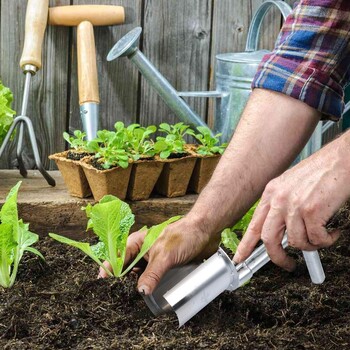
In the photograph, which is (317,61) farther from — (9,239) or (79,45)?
(79,45)

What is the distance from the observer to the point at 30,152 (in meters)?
3.12

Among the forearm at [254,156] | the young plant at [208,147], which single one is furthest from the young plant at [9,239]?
the young plant at [208,147]

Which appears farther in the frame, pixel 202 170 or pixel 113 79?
pixel 113 79

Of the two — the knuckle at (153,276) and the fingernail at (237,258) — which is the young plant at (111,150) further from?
the fingernail at (237,258)

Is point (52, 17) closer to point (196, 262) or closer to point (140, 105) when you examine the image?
point (140, 105)

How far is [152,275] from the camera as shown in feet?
5.73

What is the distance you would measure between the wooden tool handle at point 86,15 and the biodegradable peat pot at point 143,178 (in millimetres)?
695

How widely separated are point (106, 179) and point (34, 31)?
686 mm

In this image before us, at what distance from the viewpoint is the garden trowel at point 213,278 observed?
1.61 m

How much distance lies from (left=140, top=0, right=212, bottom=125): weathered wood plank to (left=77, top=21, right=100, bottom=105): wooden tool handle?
11.6 inches

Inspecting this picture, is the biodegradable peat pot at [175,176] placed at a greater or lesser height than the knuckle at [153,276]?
lesser

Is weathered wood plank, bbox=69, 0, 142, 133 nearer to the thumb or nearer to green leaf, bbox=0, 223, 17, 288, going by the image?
green leaf, bbox=0, 223, 17, 288

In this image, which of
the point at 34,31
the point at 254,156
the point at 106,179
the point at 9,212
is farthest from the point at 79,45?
the point at 254,156

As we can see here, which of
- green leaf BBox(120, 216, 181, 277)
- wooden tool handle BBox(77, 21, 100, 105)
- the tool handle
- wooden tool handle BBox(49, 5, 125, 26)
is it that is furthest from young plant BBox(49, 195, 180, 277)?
wooden tool handle BBox(49, 5, 125, 26)
